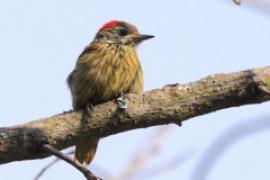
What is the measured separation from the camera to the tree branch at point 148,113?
3.32 meters

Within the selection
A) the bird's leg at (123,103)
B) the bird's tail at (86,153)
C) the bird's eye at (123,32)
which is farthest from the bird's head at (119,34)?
the bird's leg at (123,103)

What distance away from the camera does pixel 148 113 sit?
3457 millimetres

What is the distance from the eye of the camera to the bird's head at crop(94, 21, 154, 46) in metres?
5.35

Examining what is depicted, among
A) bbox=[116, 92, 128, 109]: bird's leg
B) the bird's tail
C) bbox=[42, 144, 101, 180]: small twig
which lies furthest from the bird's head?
bbox=[42, 144, 101, 180]: small twig

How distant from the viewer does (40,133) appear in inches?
132

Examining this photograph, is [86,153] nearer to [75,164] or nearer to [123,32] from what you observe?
[123,32]

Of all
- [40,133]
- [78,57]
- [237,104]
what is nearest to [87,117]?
[40,133]

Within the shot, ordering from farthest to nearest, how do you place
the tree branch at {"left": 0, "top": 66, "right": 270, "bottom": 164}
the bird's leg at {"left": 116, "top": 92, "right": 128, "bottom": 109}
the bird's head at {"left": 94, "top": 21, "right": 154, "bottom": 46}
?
the bird's head at {"left": 94, "top": 21, "right": 154, "bottom": 46} < the bird's leg at {"left": 116, "top": 92, "right": 128, "bottom": 109} < the tree branch at {"left": 0, "top": 66, "right": 270, "bottom": 164}

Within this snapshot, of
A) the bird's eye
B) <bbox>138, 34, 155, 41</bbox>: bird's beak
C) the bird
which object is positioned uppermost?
the bird's eye

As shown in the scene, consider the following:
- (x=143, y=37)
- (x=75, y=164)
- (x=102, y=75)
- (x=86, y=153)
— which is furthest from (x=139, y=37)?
(x=75, y=164)

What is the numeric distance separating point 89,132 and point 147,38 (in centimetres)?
206

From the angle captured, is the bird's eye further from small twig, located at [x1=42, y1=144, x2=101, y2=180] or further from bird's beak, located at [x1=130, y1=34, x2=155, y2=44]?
small twig, located at [x1=42, y1=144, x2=101, y2=180]

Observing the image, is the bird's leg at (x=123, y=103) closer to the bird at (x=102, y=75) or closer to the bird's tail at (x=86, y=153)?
the bird at (x=102, y=75)

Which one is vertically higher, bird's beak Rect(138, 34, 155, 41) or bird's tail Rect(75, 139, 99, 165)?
bird's beak Rect(138, 34, 155, 41)
